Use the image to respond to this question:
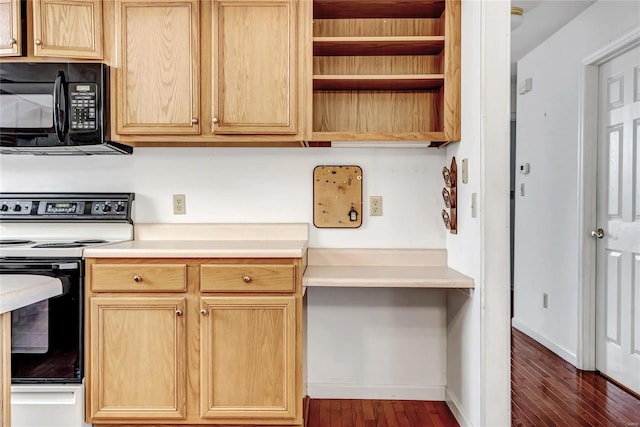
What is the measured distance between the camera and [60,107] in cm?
203

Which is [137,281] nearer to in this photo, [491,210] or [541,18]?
[491,210]

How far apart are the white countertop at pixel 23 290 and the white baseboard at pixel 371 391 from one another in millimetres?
1609

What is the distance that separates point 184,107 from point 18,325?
1217 millimetres

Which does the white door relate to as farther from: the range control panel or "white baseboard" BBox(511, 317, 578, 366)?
the range control panel

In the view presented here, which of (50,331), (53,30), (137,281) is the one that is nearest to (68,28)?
(53,30)

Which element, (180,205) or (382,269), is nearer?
(382,269)

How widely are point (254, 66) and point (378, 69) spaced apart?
70 centimetres

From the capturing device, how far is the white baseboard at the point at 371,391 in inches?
93.1

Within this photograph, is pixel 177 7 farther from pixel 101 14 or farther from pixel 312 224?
pixel 312 224

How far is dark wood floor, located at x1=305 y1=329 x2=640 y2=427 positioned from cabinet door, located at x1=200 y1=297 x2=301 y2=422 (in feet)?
1.19

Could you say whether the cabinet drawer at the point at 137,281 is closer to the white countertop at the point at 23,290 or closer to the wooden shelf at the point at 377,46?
the white countertop at the point at 23,290

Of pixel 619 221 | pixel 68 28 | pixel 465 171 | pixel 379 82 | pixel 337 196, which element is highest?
pixel 68 28

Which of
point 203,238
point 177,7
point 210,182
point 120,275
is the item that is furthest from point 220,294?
point 177,7

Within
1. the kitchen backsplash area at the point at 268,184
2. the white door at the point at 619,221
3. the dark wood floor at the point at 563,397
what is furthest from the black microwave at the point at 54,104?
the white door at the point at 619,221
